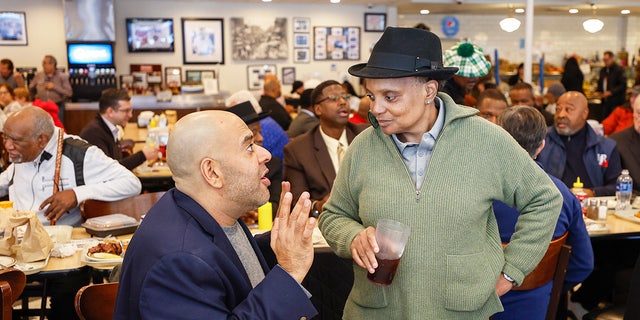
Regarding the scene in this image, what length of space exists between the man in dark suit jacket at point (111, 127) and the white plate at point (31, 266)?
2.45m

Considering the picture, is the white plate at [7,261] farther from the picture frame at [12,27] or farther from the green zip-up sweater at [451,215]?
the picture frame at [12,27]

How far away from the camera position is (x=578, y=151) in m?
5.09

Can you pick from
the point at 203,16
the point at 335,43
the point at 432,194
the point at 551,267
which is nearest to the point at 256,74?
the point at 203,16

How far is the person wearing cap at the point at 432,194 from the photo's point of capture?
2.30 meters

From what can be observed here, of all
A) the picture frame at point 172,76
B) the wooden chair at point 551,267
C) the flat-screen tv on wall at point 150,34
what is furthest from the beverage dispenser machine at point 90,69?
the wooden chair at point 551,267

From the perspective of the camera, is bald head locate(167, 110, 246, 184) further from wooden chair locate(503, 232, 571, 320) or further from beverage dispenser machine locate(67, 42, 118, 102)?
beverage dispenser machine locate(67, 42, 118, 102)

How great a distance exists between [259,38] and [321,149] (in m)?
9.93

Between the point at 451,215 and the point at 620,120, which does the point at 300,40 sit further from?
the point at 451,215

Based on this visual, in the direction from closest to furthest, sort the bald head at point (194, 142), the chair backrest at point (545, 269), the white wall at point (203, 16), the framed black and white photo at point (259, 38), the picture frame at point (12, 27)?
1. the bald head at point (194, 142)
2. the chair backrest at point (545, 269)
3. the picture frame at point (12, 27)
4. the white wall at point (203, 16)
5. the framed black and white photo at point (259, 38)

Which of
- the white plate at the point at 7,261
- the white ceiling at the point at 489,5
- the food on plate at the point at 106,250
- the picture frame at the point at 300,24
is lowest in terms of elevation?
the white plate at the point at 7,261

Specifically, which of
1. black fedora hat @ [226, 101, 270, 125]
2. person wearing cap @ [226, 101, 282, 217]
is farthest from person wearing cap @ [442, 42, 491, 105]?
black fedora hat @ [226, 101, 270, 125]

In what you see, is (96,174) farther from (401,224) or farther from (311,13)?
(311,13)

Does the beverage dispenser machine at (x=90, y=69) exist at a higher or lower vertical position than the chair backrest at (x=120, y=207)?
higher

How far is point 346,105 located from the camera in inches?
190
